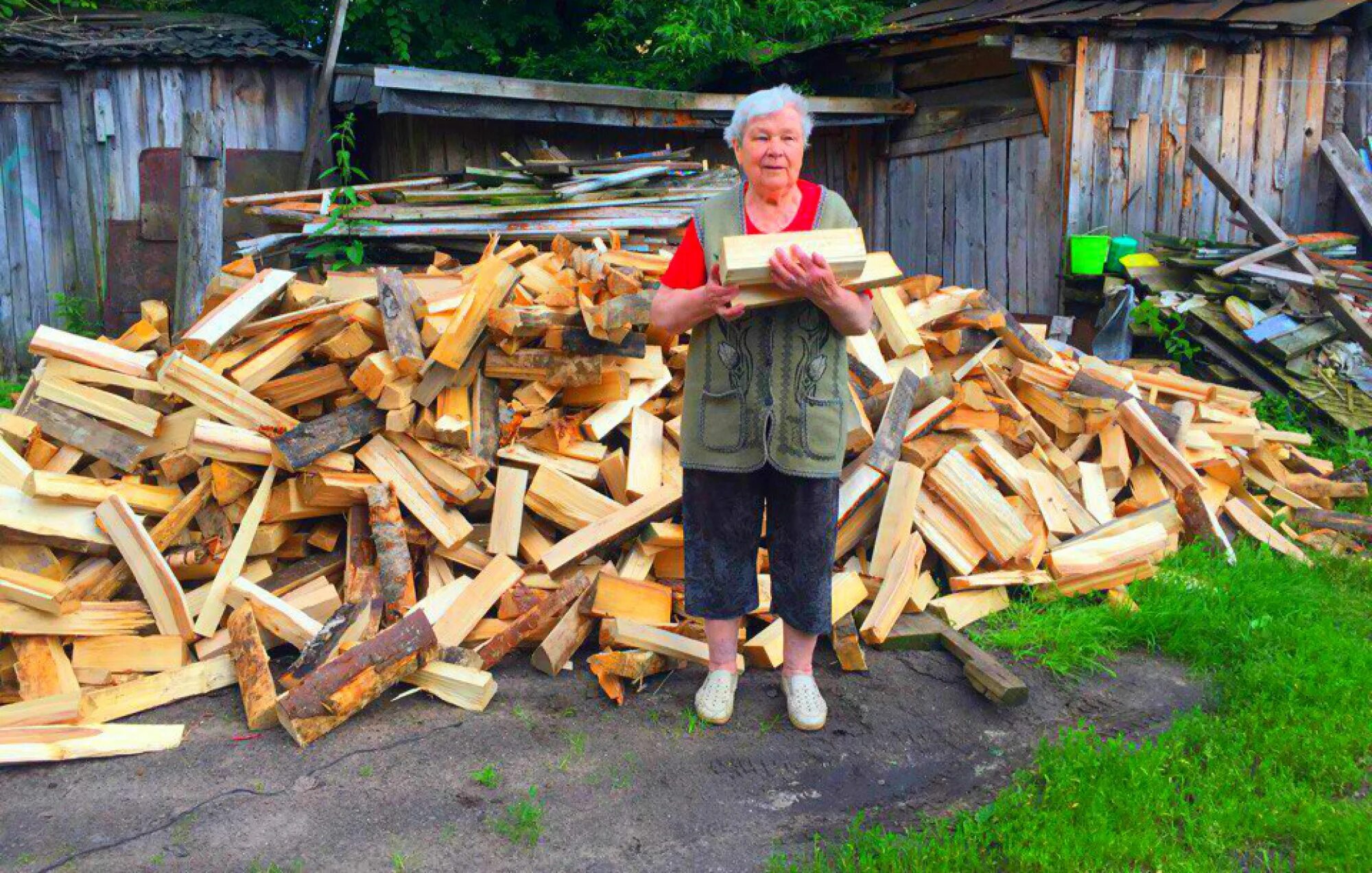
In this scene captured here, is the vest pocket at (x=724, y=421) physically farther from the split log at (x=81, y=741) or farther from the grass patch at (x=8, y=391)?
the grass patch at (x=8, y=391)

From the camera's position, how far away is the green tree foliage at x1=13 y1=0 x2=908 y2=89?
33.4 feet

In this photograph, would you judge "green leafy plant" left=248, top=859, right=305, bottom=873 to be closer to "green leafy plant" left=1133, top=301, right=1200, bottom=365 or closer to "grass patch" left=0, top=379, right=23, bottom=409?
"grass patch" left=0, top=379, right=23, bottom=409

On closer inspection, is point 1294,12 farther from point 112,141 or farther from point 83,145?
point 83,145

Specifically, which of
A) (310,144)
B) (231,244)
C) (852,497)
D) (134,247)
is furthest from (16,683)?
(310,144)

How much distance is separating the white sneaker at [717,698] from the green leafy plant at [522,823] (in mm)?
740

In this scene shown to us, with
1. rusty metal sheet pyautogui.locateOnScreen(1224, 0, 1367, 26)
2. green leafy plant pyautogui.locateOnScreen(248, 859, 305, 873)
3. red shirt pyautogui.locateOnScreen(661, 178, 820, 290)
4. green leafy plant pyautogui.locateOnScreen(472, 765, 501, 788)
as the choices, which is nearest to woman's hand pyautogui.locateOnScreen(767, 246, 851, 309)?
red shirt pyautogui.locateOnScreen(661, 178, 820, 290)

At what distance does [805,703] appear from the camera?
144 inches

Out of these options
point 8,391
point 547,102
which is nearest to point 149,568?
point 8,391

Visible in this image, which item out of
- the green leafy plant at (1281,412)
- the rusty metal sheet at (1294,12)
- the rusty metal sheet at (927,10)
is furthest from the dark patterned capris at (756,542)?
the rusty metal sheet at (927,10)

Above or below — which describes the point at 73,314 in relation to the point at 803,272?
below

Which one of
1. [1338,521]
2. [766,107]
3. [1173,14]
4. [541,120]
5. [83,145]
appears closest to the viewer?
[766,107]

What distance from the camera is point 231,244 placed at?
Result: 334 inches

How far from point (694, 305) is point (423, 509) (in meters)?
1.77

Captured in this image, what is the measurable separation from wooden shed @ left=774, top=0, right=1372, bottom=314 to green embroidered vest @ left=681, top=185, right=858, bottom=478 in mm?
6333
